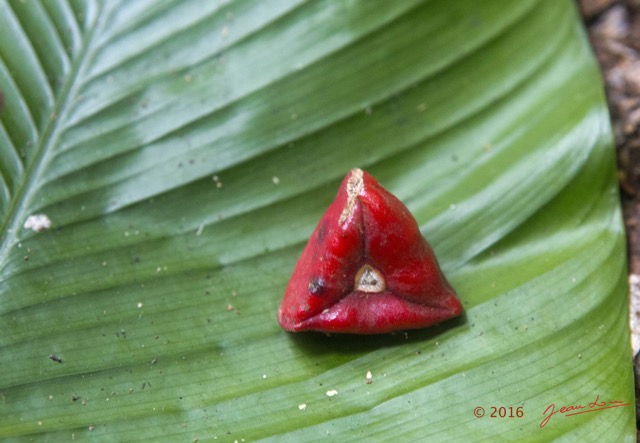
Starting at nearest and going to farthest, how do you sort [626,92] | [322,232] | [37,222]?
[322,232] < [37,222] < [626,92]

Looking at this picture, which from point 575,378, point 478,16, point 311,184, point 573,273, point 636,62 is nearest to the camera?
point 575,378

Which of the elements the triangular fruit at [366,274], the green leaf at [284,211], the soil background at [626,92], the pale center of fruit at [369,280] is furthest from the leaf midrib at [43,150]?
the soil background at [626,92]

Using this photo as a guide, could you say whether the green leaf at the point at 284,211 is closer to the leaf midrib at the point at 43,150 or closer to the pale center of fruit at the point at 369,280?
the leaf midrib at the point at 43,150

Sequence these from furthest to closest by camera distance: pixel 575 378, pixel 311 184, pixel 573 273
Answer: pixel 311 184
pixel 573 273
pixel 575 378

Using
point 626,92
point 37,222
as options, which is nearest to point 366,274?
point 37,222

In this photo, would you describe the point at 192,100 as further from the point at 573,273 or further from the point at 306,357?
the point at 573,273

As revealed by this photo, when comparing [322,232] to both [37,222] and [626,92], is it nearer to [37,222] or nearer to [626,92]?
[37,222]

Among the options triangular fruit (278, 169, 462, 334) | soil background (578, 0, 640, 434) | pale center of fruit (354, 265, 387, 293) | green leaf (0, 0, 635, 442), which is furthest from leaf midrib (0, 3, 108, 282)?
soil background (578, 0, 640, 434)

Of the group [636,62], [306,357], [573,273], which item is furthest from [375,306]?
[636,62]
